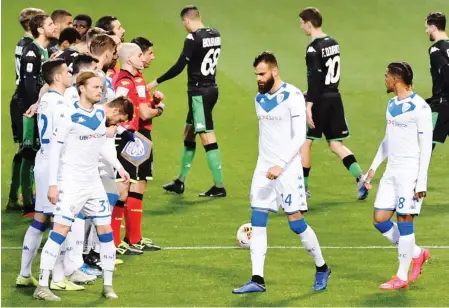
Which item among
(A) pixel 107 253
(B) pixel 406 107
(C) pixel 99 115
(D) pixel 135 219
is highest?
(B) pixel 406 107

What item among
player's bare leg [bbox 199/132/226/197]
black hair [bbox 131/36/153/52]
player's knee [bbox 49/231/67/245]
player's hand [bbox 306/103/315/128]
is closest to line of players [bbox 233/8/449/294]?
player's knee [bbox 49/231/67/245]

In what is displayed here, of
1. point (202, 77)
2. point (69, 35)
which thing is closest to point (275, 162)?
point (69, 35)

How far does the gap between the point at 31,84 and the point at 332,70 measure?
3814mm

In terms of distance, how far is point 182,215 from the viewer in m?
15.0

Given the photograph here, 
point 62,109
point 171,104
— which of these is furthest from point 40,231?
point 171,104

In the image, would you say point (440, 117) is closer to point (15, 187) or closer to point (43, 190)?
point (15, 187)

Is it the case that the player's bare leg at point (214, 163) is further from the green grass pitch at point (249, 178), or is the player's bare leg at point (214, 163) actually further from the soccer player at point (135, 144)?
the soccer player at point (135, 144)

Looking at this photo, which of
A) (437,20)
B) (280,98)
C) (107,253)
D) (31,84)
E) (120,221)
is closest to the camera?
(107,253)

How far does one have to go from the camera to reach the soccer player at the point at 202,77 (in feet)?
52.6

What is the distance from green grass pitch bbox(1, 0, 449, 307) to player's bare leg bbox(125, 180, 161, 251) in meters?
0.19

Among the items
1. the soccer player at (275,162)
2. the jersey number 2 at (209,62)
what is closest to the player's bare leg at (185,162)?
the jersey number 2 at (209,62)

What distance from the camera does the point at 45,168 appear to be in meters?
11.1

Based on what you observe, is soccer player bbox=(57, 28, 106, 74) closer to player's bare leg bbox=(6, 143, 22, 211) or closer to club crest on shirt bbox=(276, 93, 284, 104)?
player's bare leg bbox=(6, 143, 22, 211)

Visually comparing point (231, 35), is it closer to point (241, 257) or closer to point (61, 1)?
point (61, 1)
